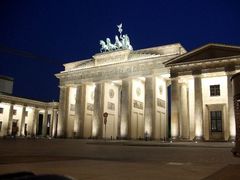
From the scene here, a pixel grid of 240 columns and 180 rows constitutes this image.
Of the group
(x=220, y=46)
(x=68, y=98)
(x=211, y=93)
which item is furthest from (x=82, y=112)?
(x=220, y=46)

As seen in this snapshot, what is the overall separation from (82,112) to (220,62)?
2896cm

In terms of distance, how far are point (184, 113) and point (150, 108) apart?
595cm

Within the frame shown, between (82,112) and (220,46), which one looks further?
(82,112)

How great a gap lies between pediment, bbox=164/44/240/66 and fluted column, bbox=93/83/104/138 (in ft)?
55.0

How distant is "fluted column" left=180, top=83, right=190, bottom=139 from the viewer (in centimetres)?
4176

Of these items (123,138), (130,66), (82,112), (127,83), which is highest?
(130,66)

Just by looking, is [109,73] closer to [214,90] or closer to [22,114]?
[214,90]

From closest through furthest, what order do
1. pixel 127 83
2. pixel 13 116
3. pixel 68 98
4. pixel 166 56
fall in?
pixel 166 56 → pixel 127 83 → pixel 68 98 → pixel 13 116

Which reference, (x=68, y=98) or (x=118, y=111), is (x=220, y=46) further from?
(x=68, y=98)

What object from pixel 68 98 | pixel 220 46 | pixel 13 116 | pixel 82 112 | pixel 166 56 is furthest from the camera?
pixel 13 116

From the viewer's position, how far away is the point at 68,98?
5862cm

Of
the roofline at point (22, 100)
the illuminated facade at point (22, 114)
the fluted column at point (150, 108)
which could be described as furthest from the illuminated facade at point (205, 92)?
the roofline at point (22, 100)

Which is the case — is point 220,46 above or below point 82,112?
→ above

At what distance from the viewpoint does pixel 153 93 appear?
150 ft
